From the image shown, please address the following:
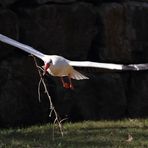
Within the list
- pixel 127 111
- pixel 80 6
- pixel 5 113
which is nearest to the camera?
pixel 5 113

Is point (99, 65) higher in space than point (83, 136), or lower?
higher

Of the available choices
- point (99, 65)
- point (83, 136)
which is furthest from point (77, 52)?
point (99, 65)

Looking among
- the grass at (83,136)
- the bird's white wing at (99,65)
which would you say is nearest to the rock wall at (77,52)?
the grass at (83,136)

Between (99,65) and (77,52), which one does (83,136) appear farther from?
(99,65)

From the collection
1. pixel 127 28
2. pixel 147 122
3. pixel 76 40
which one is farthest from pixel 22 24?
pixel 147 122

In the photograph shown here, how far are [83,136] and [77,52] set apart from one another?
1579 mm

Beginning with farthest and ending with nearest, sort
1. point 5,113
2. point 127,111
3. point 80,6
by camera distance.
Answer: point 127,111
point 80,6
point 5,113

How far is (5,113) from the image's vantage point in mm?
6102

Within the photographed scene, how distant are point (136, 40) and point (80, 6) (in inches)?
36.1

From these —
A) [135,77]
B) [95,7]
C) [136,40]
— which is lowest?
[135,77]

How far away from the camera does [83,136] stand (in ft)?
17.2

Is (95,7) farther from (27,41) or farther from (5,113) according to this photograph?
(5,113)

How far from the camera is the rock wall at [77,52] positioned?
241 inches

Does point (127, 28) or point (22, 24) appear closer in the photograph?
point (22, 24)
